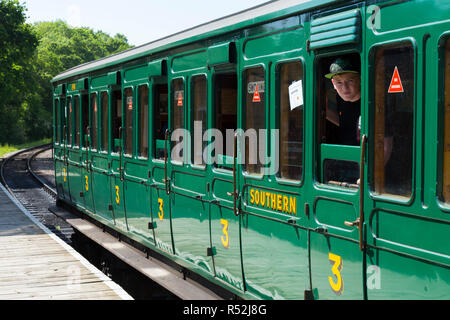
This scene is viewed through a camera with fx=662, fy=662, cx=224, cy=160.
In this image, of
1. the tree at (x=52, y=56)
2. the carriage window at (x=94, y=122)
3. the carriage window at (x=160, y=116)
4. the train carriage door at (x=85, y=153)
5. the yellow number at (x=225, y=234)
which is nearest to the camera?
the yellow number at (x=225, y=234)

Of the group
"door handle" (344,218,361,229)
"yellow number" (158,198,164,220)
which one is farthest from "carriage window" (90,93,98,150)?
"door handle" (344,218,361,229)

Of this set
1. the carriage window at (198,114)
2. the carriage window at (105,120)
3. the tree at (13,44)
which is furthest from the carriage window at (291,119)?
the tree at (13,44)

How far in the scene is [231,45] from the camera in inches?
229

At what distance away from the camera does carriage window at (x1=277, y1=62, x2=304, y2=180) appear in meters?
4.85

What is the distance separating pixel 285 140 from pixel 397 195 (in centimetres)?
139

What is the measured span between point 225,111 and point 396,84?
8.66ft

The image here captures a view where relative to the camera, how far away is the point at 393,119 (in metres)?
3.86

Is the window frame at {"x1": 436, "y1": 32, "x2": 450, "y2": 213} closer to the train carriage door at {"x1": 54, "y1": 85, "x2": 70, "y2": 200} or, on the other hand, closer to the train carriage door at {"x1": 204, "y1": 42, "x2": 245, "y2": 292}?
the train carriage door at {"x1": 204, "y1": 42, "x2": 245, "y2": 292}

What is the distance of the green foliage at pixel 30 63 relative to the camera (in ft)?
118

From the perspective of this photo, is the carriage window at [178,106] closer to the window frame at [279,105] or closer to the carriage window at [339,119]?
the window frame at [279,105]

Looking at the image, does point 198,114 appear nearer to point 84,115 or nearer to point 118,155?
point 118,155

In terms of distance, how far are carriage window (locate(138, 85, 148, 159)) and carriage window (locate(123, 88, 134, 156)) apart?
0.34 m

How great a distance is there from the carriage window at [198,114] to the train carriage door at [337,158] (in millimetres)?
2119
